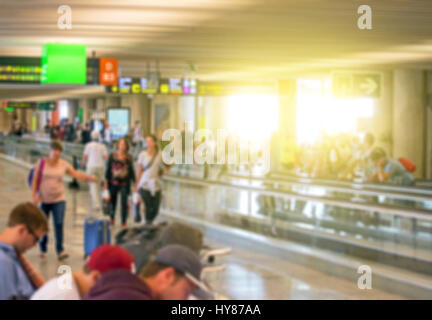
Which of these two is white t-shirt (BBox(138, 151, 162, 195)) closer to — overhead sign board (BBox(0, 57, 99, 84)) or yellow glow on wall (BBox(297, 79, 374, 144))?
overhead sign board (BBox(0, 57, 99, 84))

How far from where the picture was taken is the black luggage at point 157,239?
220 inches

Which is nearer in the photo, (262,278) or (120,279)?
(120,279)

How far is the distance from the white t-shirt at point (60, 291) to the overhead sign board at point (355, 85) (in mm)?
17919

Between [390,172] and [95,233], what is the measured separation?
5179mm

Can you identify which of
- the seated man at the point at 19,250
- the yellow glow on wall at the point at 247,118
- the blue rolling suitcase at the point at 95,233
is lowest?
the blue rolling suitcase at the point at 95,233

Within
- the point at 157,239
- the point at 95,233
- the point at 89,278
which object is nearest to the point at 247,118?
the point at 95,233

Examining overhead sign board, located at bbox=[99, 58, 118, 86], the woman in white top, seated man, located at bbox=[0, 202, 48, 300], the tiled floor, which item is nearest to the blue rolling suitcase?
the tiled floor

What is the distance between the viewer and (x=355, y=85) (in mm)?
20219

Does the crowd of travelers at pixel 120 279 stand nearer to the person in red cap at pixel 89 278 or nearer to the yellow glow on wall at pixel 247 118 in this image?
the person in red cap at pixel 89 278

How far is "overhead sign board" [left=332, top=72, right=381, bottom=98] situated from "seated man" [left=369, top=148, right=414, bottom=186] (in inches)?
318

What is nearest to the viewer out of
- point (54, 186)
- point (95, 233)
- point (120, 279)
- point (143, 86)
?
point (120, 279)

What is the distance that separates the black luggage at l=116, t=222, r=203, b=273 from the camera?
5.58 m

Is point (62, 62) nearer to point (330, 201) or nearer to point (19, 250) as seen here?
point (330, 201)

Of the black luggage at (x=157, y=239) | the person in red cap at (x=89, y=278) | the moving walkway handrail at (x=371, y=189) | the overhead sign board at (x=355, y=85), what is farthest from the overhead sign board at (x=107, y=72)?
the person in red cap at (x=89, y=278)
